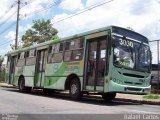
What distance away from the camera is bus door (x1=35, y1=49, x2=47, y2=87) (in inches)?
873

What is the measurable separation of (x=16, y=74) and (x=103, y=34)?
12265 millimetres

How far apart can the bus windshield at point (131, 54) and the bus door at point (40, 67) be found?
6.98 m

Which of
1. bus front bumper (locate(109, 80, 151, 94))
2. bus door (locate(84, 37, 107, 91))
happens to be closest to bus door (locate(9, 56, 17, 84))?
bus door (locate(84, 37, 107, 91))

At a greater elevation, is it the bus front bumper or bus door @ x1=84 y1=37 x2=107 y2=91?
bus door @ x1=84 y1=37 x2=107 y2=91

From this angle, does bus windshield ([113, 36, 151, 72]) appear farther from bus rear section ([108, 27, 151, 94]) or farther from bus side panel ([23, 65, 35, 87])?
bus side panel ([23, 65, 35, 87])

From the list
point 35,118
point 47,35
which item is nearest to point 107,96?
point 35,118

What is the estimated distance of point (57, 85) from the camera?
1969 cm

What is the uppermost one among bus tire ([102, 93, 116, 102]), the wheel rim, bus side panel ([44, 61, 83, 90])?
bus side panel ([44, 61, 83, 90])

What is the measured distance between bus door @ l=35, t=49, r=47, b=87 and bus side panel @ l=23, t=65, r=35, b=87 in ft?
2.11

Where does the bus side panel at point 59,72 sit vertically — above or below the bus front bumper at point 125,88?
above

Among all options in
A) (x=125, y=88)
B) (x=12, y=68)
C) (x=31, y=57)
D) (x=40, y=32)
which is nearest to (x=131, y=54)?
(x=125, y=88)

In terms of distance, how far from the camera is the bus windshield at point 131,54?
15.7 meters

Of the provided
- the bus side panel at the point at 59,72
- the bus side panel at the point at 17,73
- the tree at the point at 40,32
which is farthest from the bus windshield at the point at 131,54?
the tree at the point at 40,32

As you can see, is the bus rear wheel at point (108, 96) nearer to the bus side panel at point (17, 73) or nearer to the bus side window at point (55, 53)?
the bus side window at point (55, 53)
